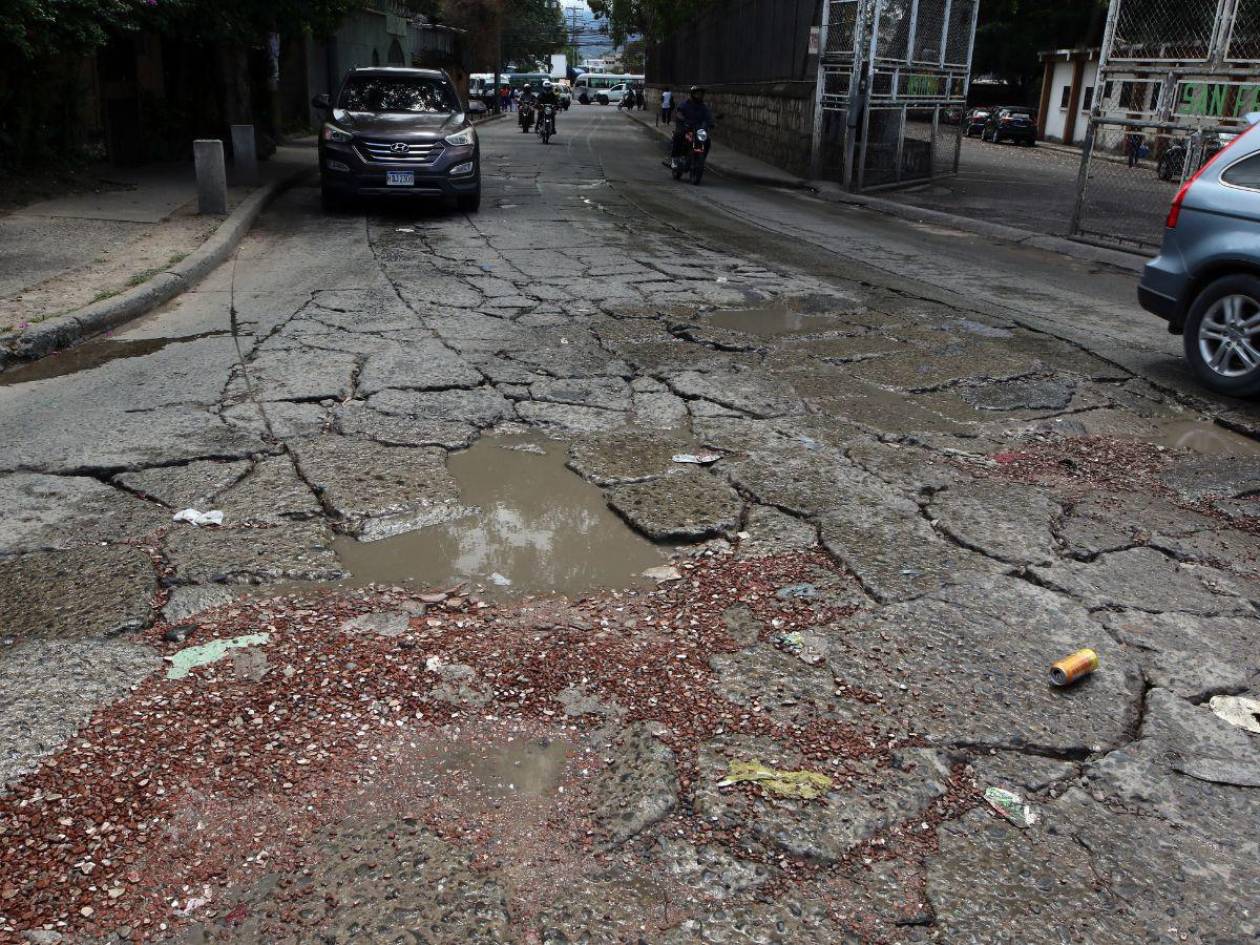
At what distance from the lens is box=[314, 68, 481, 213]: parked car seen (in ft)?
40.8

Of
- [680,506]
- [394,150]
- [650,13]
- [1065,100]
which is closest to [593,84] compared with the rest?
[650,13]

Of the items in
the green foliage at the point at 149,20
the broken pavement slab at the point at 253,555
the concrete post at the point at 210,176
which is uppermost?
the green foliage at the point at 149,20

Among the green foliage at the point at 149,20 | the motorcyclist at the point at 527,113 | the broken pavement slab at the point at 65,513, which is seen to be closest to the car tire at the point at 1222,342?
the broken pavement slab at the point at 65,513

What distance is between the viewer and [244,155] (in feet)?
47.3

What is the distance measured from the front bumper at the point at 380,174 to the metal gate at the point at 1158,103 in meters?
7.61

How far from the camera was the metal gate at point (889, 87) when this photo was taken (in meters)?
17.3

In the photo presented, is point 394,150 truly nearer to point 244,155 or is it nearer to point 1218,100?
point 244,155

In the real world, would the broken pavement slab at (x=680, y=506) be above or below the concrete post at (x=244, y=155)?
below

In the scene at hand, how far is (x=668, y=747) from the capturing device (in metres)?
2.89

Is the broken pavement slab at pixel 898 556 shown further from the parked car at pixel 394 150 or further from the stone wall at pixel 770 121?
the stone wall at pixel 770 121

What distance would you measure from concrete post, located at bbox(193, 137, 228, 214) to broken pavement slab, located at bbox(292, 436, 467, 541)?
789 cm

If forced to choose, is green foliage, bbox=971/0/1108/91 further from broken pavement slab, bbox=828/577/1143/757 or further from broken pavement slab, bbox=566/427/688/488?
broken pavement slab, bbox=828/577/1143/757

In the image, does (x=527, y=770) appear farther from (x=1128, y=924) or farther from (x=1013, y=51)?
(x=1013, y=51)

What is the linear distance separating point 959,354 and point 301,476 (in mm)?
4596
